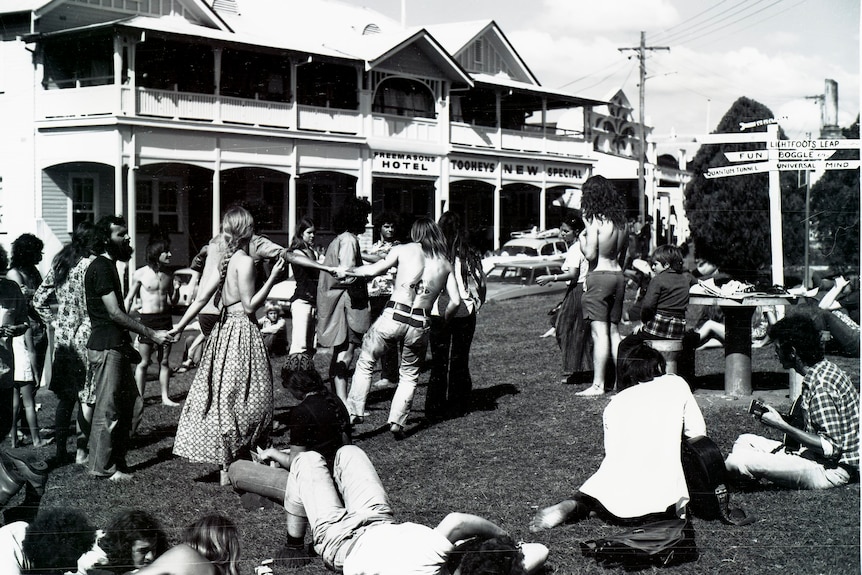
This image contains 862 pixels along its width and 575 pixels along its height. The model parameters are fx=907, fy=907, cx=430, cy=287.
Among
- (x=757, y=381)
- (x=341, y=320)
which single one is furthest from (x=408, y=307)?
(x=757, y=381)

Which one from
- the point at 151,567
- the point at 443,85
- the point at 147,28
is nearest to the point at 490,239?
the point at 443,85

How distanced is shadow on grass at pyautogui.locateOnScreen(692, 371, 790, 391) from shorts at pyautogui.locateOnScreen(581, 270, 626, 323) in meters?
1.13

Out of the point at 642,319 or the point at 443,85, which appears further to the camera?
the point at 642,319

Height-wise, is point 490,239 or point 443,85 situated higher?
point 443,85

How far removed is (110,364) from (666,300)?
3.69 metres

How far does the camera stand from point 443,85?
5.26 meters

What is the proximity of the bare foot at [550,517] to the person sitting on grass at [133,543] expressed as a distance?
1.75 m

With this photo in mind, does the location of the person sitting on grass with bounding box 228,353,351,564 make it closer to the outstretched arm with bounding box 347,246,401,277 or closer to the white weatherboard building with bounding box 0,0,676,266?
the white weatherboard building with bounding box 0,0,676,266

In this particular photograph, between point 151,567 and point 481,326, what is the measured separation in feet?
19.3

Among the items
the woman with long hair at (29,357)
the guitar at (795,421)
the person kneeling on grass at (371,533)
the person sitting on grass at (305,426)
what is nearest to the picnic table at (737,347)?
the guitar at (795,421)

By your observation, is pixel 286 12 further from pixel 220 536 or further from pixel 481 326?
pixel 481 326

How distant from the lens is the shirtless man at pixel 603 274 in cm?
556

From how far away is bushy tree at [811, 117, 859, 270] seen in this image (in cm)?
496

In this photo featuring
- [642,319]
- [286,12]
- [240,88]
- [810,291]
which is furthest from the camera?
[642,319]
